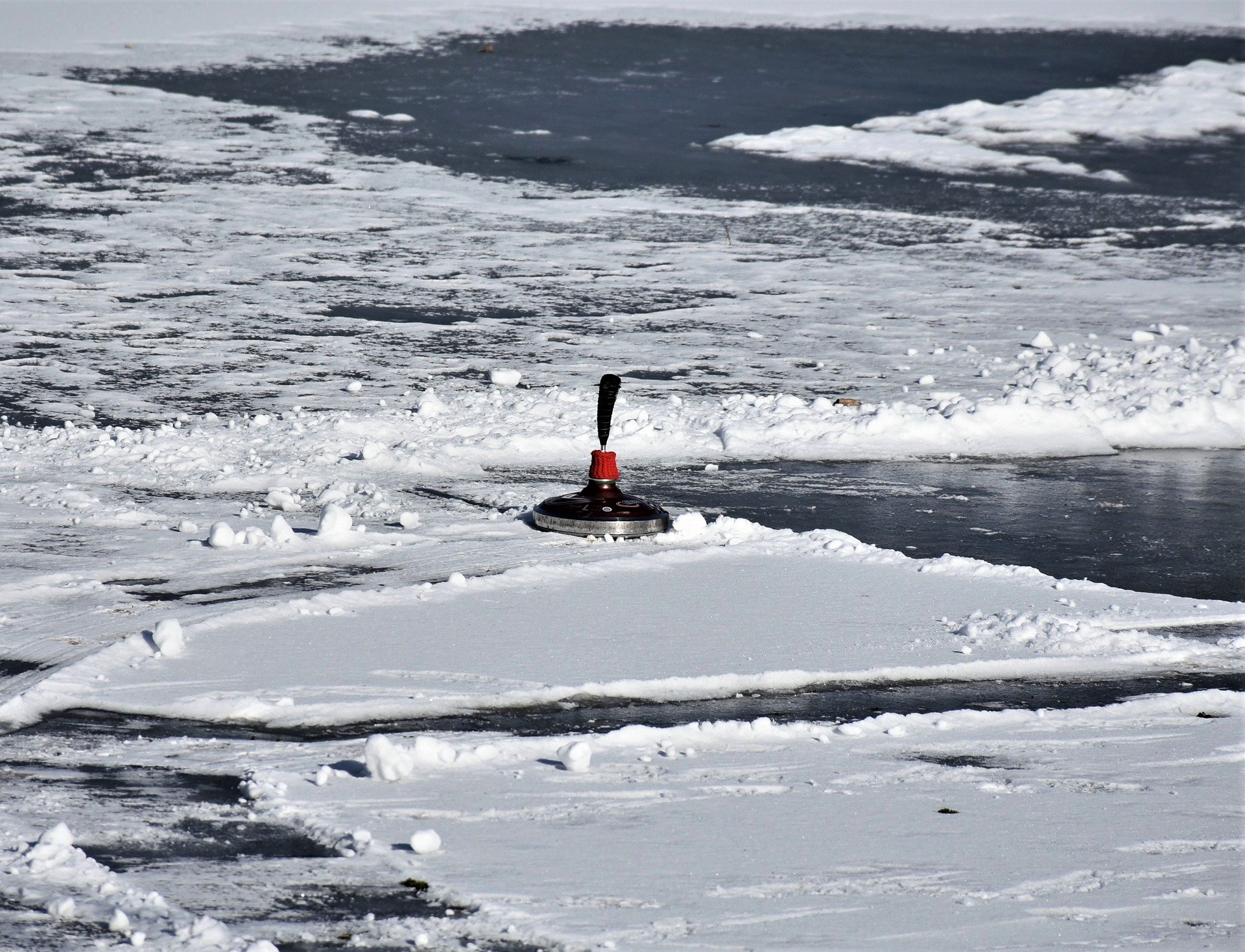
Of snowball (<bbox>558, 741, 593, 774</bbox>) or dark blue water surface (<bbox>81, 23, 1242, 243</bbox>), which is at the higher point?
dark blue water surface (<bbox>81, 23, 1242, 243</bbox>)

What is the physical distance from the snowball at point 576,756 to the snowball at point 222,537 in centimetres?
212

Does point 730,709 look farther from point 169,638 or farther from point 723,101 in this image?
point 723,101

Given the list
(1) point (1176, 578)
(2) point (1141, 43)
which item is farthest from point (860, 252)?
(2) point (1141, 43)

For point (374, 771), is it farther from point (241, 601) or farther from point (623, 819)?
point (241, 601)

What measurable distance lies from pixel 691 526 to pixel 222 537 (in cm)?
167

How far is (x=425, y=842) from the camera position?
3146 millimetres

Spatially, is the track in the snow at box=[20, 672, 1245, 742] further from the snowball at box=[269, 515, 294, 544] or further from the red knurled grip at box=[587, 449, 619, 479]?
the red knurled grip at box=[587, 449, 619, 479]

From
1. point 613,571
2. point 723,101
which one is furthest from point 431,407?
point 723,101

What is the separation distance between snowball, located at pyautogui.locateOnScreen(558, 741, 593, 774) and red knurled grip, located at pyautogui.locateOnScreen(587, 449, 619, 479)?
7.04 ft

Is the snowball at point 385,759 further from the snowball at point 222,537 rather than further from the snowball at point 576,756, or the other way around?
the snowball at point 222,537

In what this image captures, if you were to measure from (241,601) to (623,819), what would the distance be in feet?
6.08

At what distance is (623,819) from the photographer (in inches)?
133

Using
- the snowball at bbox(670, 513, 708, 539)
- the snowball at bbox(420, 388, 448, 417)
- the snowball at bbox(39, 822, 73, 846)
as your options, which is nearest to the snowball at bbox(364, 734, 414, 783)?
the snowball at bbox(39, 822, 73, 846)

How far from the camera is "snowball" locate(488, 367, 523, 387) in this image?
7.94 meters
